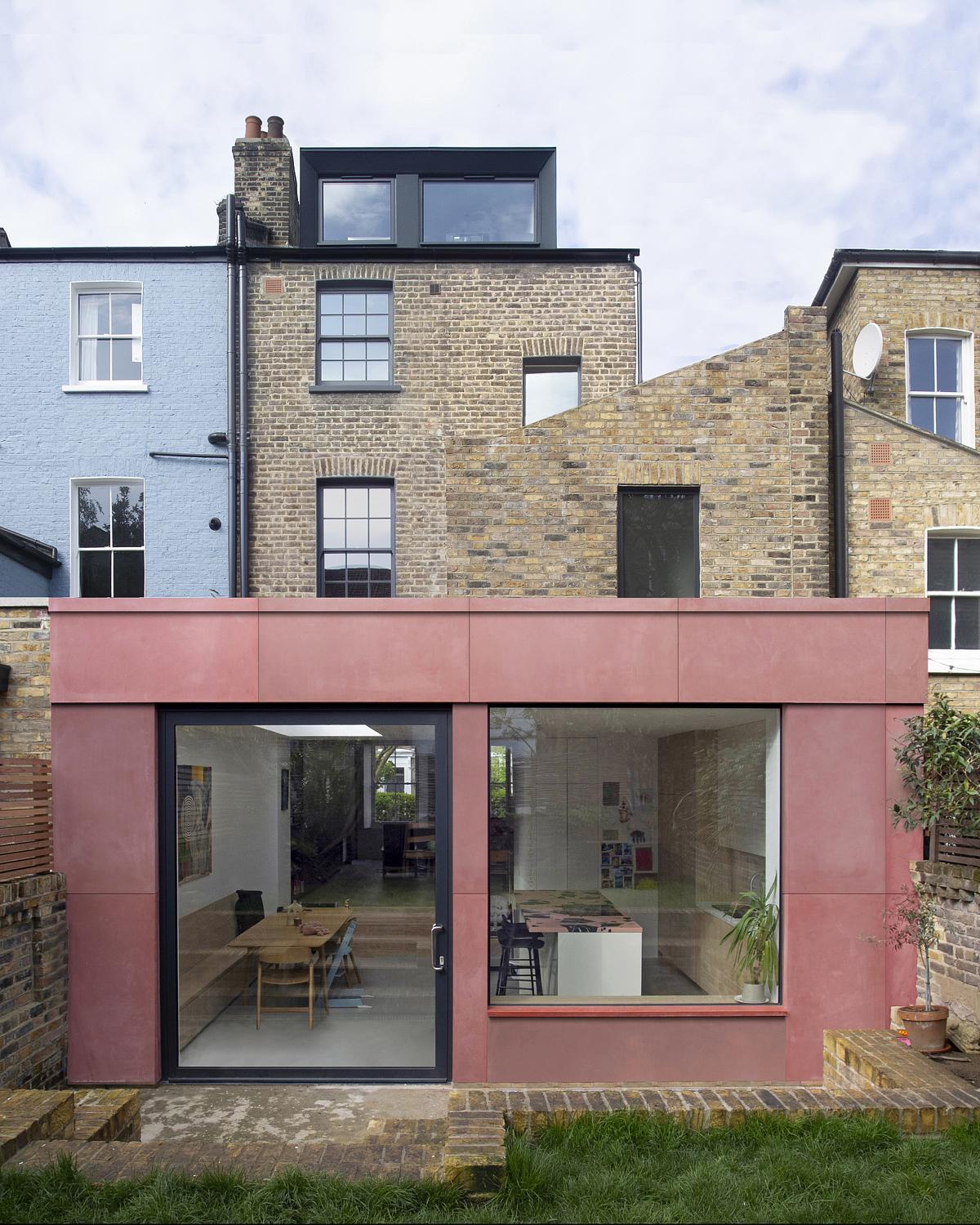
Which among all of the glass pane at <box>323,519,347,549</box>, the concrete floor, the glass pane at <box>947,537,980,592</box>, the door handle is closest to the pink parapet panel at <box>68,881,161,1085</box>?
the concrete floor

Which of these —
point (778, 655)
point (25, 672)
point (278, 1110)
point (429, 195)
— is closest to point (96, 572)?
point (25, 672)

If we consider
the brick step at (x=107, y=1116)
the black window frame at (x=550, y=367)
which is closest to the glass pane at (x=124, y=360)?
the black window frame at (x=550, y=367)

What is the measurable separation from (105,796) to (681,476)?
6685 mm

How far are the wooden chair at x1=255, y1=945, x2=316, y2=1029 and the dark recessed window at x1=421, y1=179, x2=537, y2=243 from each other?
10445mm

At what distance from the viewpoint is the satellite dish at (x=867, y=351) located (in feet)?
39.5

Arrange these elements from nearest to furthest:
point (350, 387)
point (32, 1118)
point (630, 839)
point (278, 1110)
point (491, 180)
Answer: point (32, 1118) < point (278, 1110) < point (630, 839) < point (350, 387) < point (491, 180)

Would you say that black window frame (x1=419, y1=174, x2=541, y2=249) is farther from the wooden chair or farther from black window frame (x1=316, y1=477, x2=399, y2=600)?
the wooden chair

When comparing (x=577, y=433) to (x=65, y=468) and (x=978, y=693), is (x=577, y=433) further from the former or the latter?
(x=65, y=468)

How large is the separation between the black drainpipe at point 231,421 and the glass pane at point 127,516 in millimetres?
1408

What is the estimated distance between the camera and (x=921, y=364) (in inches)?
A: 517

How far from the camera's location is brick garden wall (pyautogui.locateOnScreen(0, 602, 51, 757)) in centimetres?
793

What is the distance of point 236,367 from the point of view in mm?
12586

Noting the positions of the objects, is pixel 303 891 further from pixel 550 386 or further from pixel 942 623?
pixel 942 623

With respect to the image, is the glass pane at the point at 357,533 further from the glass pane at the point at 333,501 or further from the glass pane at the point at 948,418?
the glass pane at the point at 948,418
